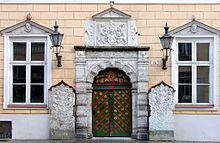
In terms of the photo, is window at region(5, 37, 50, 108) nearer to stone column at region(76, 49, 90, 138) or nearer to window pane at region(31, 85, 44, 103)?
window pane at region(31, 85, 44, 103)

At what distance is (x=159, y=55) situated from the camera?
1560 cm

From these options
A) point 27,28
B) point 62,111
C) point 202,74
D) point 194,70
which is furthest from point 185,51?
point 27,28

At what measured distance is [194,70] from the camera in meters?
15.7

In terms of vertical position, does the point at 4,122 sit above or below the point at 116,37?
below

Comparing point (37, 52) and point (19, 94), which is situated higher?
point (37, 52)

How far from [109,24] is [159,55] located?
199cm

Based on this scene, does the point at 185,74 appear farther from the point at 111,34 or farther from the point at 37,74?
the point at 37,74

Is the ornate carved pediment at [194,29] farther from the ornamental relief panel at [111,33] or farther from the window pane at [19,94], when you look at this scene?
the window pane at [19,94]

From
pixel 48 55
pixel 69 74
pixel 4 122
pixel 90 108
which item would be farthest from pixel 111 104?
pixel 4 122

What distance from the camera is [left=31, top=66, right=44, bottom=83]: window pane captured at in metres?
15.8

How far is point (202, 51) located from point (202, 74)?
0.78 metres

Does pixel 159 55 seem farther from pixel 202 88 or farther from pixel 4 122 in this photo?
pixel 4 122

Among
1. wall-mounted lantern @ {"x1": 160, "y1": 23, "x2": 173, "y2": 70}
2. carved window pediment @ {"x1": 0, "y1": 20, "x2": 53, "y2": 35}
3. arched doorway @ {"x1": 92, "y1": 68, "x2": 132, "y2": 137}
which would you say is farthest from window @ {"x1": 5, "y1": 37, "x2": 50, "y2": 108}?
wall-mounted lantern @ {"x1": 160, "y1": 23, "x2": 173, "y2": 70}

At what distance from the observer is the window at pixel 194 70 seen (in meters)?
15.7
